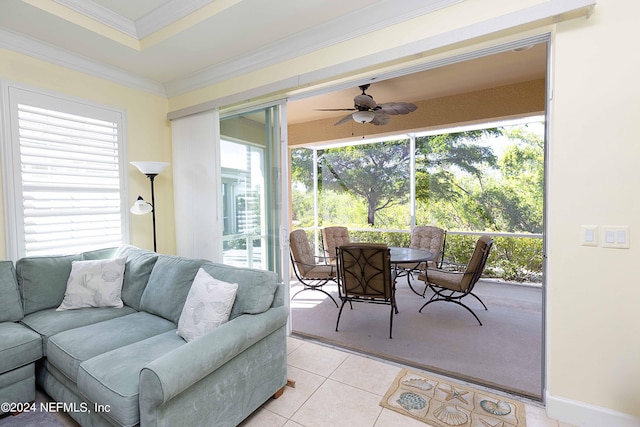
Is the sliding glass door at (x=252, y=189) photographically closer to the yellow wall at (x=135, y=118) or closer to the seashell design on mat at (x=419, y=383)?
the yellow wall at (x=135, y=118)

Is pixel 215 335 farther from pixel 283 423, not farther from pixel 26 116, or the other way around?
pixel 26 116

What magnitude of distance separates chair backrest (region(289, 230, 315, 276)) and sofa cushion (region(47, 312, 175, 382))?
6.46 feet

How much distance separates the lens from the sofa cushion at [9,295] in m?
2.20

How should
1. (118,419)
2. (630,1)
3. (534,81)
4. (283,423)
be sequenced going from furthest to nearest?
1. (534,81)
2. (283,423)
3. (630,1)
4. (118,419)

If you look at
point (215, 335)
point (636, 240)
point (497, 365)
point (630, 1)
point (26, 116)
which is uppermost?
point (630, 1)

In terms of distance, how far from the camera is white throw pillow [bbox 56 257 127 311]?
2.46m

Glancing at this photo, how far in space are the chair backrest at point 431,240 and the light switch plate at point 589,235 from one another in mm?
2932

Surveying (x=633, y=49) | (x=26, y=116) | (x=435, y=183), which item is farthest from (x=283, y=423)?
(x=435, y=183)

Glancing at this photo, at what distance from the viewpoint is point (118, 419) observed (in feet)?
4.74

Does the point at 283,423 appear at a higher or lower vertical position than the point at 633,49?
lower

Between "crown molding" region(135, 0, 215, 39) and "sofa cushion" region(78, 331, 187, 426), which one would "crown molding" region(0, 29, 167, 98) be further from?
"sofa cushion" region(78, 331, 187, 426)

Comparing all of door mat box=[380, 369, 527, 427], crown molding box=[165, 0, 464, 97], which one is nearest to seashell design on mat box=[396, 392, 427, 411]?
door mat box=[380, 369, 527, 427]

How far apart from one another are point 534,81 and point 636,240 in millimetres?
2957

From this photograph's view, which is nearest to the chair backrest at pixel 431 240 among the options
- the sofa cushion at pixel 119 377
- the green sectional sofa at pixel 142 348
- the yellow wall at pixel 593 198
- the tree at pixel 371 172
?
the tree at pixel 371 172
